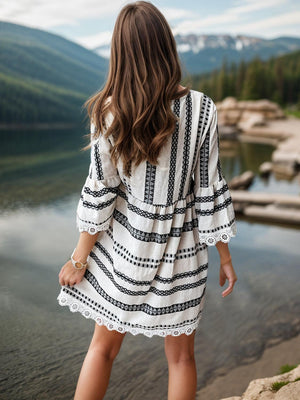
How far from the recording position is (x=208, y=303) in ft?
9.52

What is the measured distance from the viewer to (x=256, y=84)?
34688mm

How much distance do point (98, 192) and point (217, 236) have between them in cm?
40

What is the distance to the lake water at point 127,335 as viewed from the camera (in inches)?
Answer: 80.1

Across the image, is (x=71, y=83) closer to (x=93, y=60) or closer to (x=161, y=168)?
(x=93, y=60)

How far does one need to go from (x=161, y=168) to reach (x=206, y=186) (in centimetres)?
17

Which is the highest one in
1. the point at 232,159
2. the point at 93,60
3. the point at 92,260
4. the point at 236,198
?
the point at 92,260

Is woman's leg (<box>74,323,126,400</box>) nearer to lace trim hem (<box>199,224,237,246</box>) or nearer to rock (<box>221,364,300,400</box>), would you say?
lace trim hem (<box>199,224,237,246</box>)

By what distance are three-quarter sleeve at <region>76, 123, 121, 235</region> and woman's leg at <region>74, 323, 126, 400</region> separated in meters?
0.37

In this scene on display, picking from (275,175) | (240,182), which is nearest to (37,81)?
(275,175)

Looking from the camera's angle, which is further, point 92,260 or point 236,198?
point 236,198

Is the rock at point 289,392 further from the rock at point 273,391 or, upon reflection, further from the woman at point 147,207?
the woman at point 147,207

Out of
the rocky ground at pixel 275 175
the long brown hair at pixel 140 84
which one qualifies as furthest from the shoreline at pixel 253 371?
the rocky ground at pixel 275 175

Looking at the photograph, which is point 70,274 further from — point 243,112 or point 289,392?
point 243,112

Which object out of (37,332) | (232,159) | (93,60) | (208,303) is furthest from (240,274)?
(93,60)
